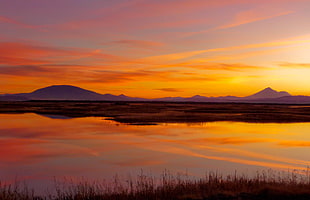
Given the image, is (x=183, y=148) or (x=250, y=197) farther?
(x=183, y=148)

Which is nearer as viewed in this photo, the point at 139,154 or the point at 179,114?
the point at 139,154

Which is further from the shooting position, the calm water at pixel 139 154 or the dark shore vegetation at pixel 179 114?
the dark shore vegetation at pixel 179 114

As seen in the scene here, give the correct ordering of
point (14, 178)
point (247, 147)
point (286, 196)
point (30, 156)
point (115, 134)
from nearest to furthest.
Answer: point (286, 196) < point (14, 178) < point (30, 156) < point (247, 147) < point (115, 134)

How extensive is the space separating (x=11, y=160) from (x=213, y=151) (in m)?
15.0

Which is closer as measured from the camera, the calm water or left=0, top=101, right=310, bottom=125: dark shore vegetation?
the calm water

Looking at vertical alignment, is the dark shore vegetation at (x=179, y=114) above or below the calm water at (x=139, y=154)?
above

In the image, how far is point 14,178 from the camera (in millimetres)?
16672

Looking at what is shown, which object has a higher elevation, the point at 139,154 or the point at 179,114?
the point at 179,114

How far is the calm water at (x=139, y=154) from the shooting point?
1853 centimetres

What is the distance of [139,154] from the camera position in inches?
931

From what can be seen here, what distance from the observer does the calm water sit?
18.5 metres

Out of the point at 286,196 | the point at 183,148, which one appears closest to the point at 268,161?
the point at 183,148

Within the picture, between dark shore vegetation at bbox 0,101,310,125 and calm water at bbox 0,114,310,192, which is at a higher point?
dark shore vegetation at bbox 0,101,310,125

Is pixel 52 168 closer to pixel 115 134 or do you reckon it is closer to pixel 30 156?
pixel 30 156
